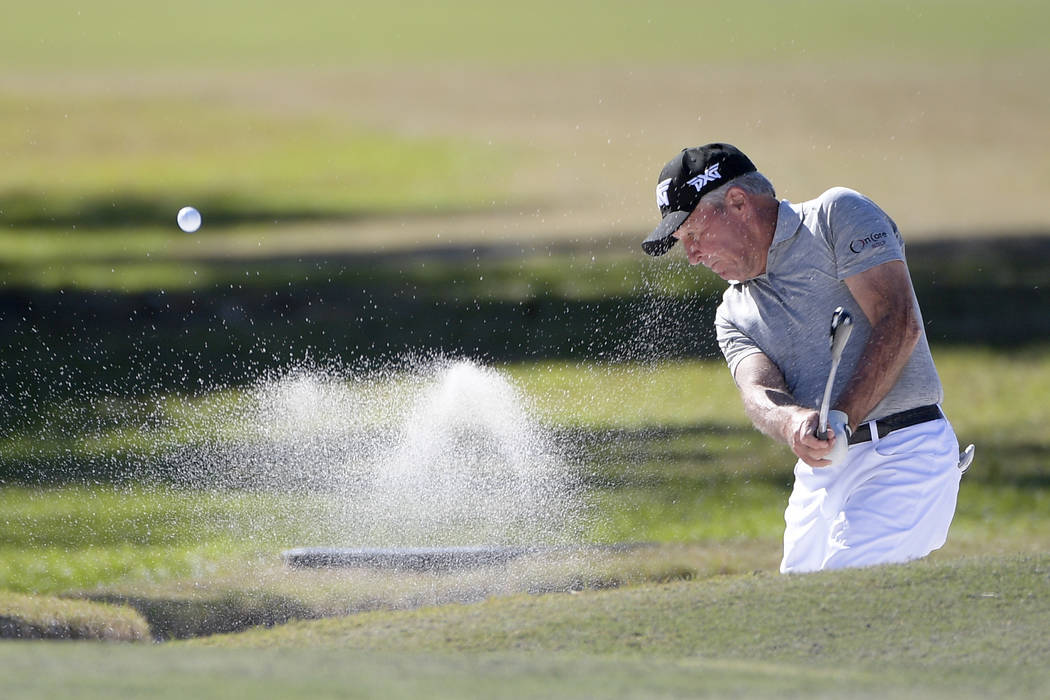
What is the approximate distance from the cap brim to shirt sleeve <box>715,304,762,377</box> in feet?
0.98

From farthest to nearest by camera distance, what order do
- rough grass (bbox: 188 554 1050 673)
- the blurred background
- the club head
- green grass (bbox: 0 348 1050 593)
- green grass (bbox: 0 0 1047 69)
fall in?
1. green grass (bbox: 0 0 1047 69)
2. the blurred background
3. green grass (bbox: 0 348 1050 593)
4. the club head
5. rough grass (bbox: 188 554 1050 673)

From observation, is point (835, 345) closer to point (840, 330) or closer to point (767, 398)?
point (840, 330)

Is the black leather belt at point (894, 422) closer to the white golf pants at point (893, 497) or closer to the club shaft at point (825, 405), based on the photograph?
the white golf pants at point (893, 497)

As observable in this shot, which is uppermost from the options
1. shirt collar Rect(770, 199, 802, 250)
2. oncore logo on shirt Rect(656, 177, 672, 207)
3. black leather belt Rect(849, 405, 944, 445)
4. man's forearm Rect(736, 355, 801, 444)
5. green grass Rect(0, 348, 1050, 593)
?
oncore logo on shirt Rect(656, 177, 672, 207)

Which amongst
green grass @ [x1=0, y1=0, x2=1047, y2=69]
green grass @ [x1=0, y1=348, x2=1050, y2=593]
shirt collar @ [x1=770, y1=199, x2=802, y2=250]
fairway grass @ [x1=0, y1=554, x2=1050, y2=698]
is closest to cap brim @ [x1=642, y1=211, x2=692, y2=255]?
shirt collar @ [x1=770, y1=199, x2=802, y2=250]

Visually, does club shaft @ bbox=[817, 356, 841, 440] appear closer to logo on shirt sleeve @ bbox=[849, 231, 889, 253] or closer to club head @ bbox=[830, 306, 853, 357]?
club head @ bbox=[830, 306, 853, 357]

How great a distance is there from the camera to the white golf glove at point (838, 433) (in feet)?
14.4

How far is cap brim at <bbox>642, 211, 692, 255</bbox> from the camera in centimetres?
486

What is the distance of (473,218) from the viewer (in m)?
24.3

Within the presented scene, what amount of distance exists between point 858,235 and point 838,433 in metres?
0.65

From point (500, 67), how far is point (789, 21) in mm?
10935

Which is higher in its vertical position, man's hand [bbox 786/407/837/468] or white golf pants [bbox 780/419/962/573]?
man's hand [bbox 786/407/837/468]

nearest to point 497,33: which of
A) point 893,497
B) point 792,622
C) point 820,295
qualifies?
point 820,295

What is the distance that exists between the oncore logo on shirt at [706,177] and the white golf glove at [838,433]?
821mm
